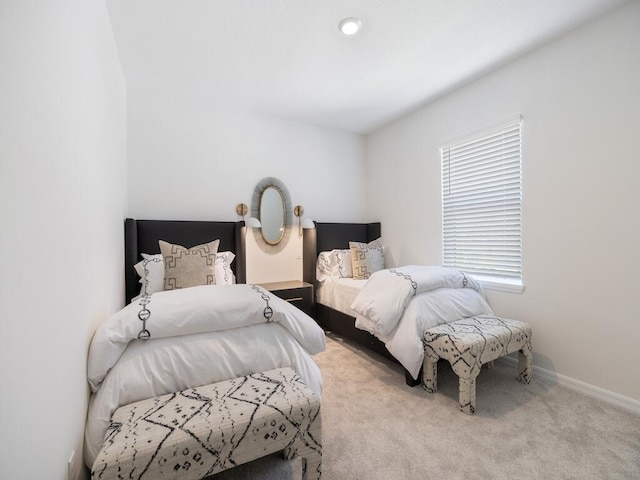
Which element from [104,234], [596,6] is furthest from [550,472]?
[596,6]

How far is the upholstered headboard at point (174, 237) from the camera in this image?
8.60 ft

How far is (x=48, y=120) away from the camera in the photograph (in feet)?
3.01

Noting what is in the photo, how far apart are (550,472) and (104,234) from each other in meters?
2.72

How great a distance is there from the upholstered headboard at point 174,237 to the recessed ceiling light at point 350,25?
2.04 metres

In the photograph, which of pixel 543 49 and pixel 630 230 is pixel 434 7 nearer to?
pixel 543 49

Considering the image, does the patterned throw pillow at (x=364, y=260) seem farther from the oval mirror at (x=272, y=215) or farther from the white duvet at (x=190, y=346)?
the white duvet at (x=190, y=346)

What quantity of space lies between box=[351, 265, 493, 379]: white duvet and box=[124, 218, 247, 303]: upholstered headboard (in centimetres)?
143

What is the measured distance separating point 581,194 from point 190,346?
285 centimetres

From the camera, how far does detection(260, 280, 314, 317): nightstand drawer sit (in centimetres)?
319

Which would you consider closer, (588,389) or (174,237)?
(588,389)

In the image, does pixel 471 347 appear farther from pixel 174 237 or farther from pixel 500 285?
pixel 174 237

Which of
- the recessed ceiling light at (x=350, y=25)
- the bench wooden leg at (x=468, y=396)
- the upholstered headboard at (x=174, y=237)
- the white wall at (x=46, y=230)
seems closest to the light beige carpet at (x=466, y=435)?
the bench wooden leg at (x=468, y=396)

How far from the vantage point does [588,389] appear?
2.12 metres

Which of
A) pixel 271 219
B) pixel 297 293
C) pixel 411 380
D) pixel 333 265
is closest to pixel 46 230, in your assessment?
pixel 411 380
